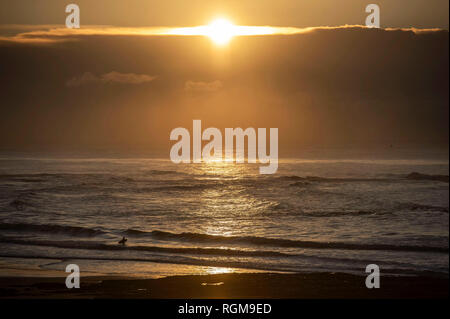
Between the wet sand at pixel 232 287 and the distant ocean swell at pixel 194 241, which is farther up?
the distant ocean swell at pixel 194 241

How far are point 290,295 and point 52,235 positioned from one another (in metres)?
12.4

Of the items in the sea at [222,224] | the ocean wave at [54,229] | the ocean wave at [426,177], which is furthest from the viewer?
the ocean wave at [426,177]

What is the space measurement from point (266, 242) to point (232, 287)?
7360 millimetres

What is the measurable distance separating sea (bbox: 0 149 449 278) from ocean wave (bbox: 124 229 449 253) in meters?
0.04

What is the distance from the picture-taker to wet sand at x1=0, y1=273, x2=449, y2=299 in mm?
13195

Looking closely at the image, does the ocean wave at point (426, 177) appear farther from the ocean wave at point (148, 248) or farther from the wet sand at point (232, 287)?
the wet sand at point (232, 287)

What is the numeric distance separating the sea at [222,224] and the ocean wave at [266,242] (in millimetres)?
42

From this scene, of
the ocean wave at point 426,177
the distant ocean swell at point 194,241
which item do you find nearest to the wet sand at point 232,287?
the distant ocean swell at point 194,241

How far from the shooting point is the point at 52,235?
22391mm

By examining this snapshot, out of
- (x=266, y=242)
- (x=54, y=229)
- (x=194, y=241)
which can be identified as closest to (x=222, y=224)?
(x=194, y=241)

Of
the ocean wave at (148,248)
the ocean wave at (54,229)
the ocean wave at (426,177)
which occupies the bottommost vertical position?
the ocean wave at (148,248)

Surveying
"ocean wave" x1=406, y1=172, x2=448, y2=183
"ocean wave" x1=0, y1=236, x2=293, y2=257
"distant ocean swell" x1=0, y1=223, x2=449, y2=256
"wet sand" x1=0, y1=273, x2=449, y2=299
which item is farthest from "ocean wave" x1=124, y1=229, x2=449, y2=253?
"ocean wave" x1=406, y1=172, x2=448, y2=183

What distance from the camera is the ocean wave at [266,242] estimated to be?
19.9 metres
